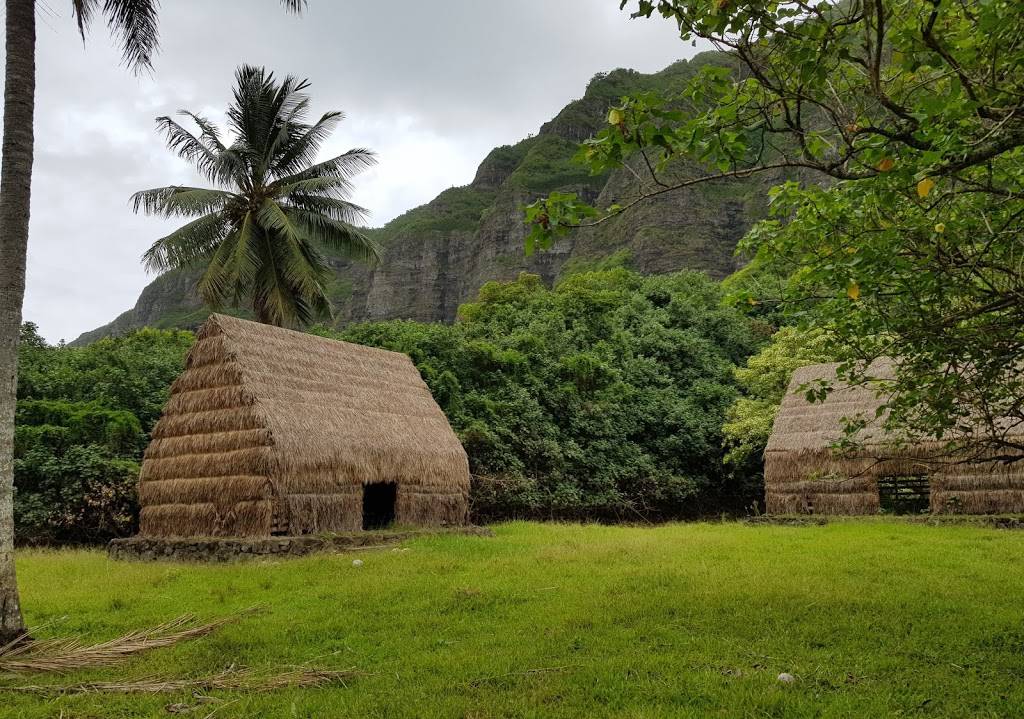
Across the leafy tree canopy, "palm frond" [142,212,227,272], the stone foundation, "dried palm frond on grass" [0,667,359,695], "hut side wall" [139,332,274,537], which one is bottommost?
"dried palm frond on grass" [0,667,359,695]

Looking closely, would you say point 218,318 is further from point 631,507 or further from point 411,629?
point 631,507

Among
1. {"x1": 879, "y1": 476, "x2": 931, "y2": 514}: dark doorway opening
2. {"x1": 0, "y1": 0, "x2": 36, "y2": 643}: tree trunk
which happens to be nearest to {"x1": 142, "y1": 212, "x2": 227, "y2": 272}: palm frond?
{"x1": 0, "y1": 0, "x2": 36, "y2": 643}: tree trunk

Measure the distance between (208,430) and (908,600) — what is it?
10.6 m

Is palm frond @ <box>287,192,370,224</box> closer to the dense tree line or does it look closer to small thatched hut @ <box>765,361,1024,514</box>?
the dense tree line

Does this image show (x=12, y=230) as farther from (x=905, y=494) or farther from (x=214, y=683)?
(x=905, y=494)

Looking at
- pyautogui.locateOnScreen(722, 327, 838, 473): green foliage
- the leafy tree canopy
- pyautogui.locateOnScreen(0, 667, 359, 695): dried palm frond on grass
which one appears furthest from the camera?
pyautogui.locateOnScreen(722, 327, 838, 473): green foliage

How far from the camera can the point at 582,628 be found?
6.95 metres

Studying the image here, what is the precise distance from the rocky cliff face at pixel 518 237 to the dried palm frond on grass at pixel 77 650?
51.0 meters

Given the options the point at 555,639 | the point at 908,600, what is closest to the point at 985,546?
the point at 908,600

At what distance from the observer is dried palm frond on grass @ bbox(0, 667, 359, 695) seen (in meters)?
5.43

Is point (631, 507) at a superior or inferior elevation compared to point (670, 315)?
inferior

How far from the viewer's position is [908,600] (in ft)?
26.2

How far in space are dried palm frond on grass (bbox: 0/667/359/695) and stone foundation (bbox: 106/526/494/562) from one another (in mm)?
5983

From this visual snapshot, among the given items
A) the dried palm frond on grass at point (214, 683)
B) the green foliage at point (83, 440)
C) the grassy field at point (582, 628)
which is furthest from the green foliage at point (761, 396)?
the dried palm frond on grass at point (214, 683)
